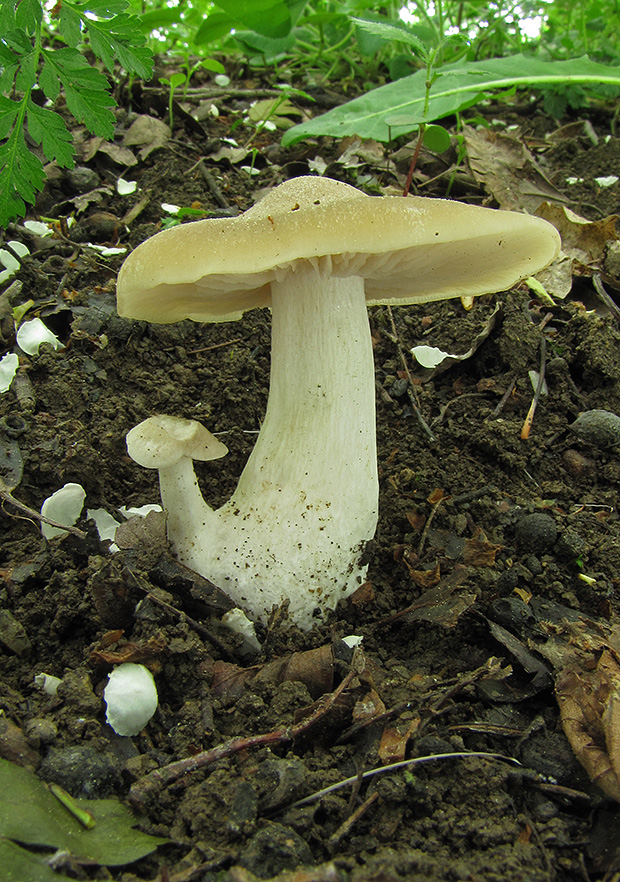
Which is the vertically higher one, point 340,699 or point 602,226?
point 602,226

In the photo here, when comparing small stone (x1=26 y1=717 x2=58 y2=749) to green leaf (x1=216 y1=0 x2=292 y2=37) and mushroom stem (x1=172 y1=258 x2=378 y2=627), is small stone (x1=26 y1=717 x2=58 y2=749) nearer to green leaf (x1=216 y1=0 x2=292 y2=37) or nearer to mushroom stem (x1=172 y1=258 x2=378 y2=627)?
mushroom stem (x1=172 y1=258 x2=378 y2=627)

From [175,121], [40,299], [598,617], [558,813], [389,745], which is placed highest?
[175,121]

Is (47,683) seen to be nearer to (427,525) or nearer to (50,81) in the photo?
(427,525)

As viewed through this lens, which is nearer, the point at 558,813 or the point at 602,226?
the point at 558,813

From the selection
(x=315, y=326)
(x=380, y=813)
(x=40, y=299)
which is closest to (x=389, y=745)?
(x=380, y=813)

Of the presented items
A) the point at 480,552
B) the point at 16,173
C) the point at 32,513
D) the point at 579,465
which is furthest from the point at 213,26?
the point at 480,552

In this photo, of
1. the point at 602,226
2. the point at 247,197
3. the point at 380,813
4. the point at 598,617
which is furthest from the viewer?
the point at 247,197

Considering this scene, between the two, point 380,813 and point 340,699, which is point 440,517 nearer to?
point 340,699

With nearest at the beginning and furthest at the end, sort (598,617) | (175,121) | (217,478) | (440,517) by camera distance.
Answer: (598,617)
(440,517)
(217,478)
(175,121)
